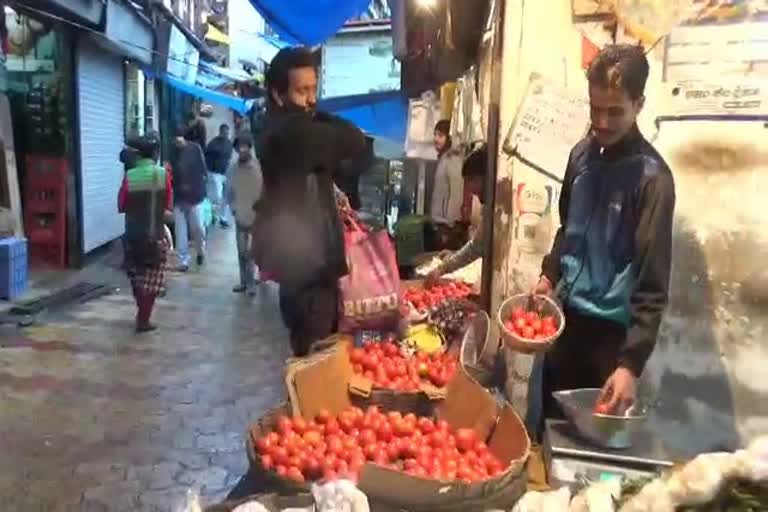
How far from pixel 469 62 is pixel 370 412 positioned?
4.92 m

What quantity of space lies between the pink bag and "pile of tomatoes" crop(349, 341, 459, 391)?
16cm

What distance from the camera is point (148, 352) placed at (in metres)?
7.97

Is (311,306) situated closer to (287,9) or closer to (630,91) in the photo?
(630,91)

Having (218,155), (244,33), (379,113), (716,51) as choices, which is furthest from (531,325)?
(244,33)

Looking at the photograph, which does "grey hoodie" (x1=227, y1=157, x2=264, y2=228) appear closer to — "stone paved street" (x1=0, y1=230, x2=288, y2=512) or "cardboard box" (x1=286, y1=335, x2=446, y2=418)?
"stone paved street" (x1=0, y1=230, x2=288, y2=512)

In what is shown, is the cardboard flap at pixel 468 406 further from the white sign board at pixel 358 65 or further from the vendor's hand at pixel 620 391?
the white sign board at pixel 358 65

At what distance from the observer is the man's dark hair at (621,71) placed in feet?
8.86

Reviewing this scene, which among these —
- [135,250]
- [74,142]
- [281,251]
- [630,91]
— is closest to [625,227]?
[630,91]

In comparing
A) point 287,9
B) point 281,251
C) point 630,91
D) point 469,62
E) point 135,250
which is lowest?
point 135,250

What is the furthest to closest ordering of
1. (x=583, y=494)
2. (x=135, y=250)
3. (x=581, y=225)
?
1. (x=135, y=250)
2. (x=581, y=225)
3. (x=583, y=494)

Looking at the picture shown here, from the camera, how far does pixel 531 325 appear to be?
3.02 meters

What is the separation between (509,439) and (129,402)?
14.0 feet

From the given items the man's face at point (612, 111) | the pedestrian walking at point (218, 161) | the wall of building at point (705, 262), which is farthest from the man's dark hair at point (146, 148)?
the pedestrian walking at point (218, 161)

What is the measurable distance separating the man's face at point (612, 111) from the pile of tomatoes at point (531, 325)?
0.66m
